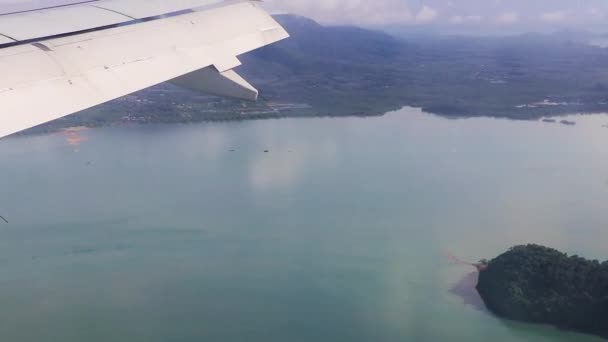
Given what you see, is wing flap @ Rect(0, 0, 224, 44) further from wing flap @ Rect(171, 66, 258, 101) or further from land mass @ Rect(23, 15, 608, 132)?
land mass @ Rect(23, 15, 608, 132)

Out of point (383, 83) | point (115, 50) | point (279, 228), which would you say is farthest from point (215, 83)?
point (383, 83)

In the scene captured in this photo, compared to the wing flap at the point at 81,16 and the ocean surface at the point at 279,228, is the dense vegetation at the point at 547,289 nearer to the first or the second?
the ocean surface at the point at 279,228

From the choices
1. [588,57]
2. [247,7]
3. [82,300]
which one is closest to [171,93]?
[82,300]

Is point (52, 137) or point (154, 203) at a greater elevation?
point (52, 137)

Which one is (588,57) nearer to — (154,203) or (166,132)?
(166,132)

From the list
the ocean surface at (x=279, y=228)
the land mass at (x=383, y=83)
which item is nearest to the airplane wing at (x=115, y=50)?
the ocean surface at (x=279, y=228)

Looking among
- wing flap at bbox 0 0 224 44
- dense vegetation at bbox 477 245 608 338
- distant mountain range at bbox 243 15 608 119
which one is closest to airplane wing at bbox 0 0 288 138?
wing flap at bbox 0 0 224 44

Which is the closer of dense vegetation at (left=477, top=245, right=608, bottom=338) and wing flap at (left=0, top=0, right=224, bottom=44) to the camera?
wing flap at (left=0, top=0, right=224, bottom=44)
